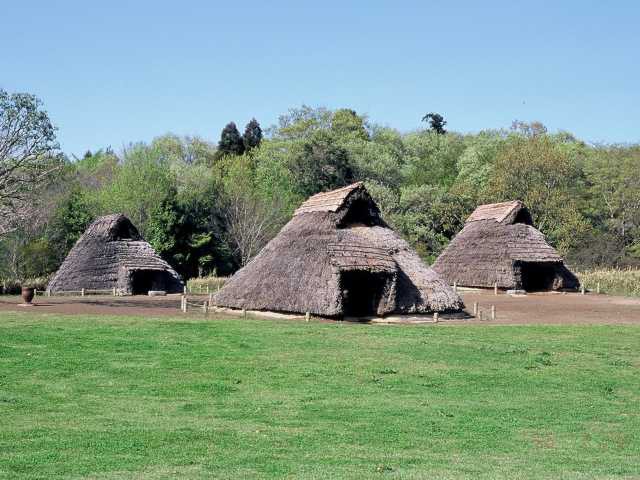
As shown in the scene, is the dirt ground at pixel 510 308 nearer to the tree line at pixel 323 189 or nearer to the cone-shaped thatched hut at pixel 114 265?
the cone-shaped thatched hut at pixel 114 265

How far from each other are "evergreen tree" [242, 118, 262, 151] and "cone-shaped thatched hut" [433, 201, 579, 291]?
42.7 metres

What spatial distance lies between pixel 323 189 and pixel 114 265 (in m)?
28.4

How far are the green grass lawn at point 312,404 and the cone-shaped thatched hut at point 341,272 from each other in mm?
4964

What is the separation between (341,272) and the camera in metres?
28.9

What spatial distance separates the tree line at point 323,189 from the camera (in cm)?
5872

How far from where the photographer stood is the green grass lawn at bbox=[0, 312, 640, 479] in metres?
9.71

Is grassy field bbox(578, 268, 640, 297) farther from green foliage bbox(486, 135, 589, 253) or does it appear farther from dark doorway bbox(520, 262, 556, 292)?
green foliage bbox(486, 135, 589, 253)

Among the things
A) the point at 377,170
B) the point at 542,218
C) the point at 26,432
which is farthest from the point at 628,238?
the point at 26,432

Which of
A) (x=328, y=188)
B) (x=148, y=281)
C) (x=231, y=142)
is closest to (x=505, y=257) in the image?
(x=148, y=281)

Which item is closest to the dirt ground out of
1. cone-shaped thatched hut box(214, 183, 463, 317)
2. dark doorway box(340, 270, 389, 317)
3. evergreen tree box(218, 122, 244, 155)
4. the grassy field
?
cone-shaped thatched hut box(214, 183, 463, 317)

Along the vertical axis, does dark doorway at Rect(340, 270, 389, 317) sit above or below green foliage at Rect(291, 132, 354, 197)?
below

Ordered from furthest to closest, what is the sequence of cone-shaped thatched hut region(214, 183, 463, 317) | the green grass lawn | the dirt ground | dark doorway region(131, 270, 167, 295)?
dark doorway region(131, 270, 167, 295) → the dirt ground → cone-shaped thatched hut region(214, 183, 463, 317) → the green grass lawn

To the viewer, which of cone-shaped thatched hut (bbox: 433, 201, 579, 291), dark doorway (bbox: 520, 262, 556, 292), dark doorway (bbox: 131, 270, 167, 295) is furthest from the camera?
dark doorway (bbox: 520, 262, 556, 292)

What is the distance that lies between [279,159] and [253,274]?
43.0 metres
